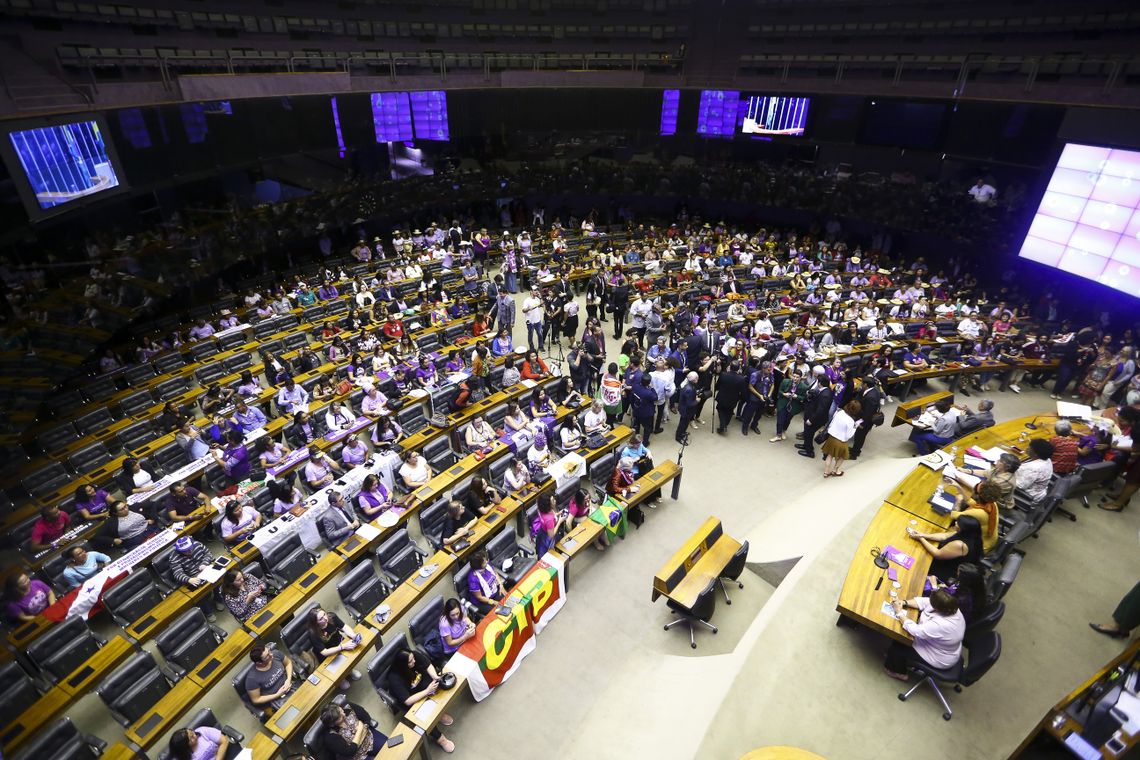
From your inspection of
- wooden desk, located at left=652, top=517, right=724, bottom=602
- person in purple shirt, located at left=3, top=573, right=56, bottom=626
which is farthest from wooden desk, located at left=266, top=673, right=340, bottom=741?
wooden desk, located at left=652, top=517, right=724, bottom=602

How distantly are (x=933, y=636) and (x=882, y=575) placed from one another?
3.69 feet

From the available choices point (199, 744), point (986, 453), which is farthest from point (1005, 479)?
point (199, 744)

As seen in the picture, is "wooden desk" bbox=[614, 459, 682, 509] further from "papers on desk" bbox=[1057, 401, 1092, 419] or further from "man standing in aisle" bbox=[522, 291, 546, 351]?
"papers on desk" bbox=[1057, 401, 1092, 419]

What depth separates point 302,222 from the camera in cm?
2023

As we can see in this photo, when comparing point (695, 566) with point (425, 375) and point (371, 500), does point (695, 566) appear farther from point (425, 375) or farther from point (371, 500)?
point (425, 375)

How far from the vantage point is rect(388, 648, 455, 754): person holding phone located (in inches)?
251

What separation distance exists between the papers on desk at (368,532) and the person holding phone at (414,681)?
7.46 ft

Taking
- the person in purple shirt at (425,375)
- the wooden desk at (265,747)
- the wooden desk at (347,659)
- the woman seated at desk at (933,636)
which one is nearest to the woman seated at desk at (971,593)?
the woman seated at desk at (933,636)

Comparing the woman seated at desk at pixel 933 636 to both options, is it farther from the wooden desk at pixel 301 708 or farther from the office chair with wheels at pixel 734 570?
the wooden desk at pixel 301 708

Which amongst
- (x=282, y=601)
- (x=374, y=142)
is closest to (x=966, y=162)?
(x=374, y=142)

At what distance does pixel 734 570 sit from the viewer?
824cm

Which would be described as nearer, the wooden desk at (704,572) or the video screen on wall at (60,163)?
the wooden desk at (704,572)

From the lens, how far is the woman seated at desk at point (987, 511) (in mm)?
6910

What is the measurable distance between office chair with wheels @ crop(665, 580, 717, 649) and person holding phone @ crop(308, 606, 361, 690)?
412cm
